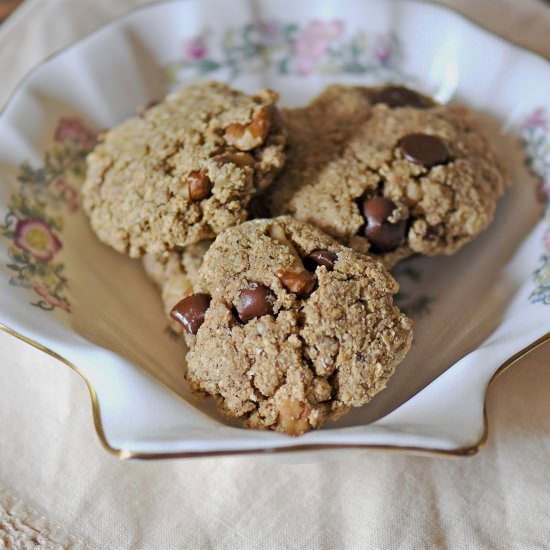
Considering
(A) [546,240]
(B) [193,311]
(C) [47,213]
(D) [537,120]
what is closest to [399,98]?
(D) [537,120]

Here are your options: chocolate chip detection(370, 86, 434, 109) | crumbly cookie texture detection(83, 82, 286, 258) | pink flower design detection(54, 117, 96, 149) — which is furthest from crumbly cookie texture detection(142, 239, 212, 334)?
chocolate chip detection(370, 86, 434, 109)

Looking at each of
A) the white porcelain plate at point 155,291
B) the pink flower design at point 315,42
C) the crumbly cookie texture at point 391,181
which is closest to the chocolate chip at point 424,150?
the crumbly cookie texture at point 391,181

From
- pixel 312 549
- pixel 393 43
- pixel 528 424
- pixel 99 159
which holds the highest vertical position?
pixel 99 159

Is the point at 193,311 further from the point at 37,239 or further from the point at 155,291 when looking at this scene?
the point at 37,239

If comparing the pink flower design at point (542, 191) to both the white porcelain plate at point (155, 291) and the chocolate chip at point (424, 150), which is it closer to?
the white porcelain plate at point (155, 291)

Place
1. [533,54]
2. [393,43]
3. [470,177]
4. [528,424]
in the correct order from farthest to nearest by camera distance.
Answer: [393,43] < [533,54] < [470,177] < [528,424]

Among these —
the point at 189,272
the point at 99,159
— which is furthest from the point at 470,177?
the point at 99,159

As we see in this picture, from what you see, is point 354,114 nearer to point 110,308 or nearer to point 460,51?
point 460,51
